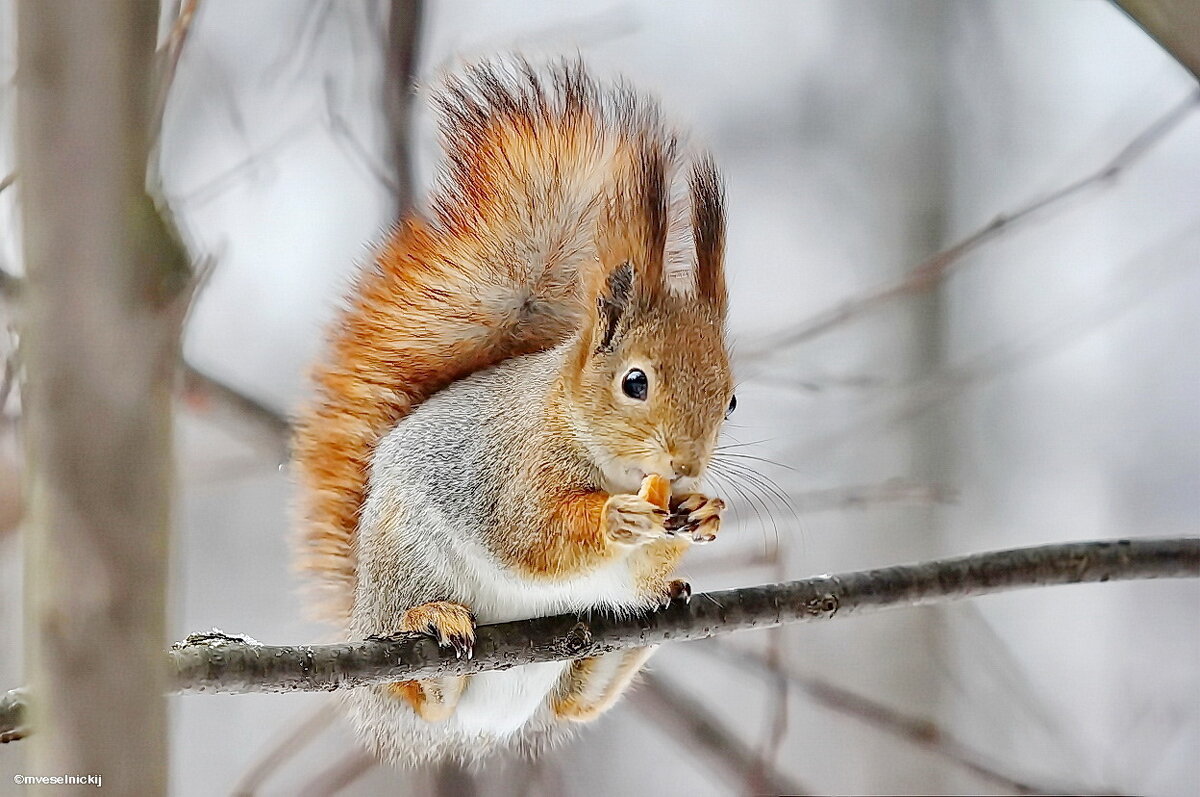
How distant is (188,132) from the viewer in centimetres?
133

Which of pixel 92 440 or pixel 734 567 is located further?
pixel 734 567

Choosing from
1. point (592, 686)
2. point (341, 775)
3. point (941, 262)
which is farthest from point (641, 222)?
point (341, 775)

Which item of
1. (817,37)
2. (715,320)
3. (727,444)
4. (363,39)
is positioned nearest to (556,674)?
(727,444)

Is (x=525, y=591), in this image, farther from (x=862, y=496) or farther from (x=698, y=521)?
(x=862, y=496)

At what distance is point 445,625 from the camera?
78 centimetres

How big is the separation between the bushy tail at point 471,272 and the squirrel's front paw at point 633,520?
19 cm

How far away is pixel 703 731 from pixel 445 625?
1.93 feet

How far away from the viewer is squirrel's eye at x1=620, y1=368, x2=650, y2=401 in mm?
770

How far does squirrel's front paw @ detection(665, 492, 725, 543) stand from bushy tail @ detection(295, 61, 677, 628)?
0.21m

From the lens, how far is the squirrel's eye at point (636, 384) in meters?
0.77

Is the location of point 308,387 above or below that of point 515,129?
below

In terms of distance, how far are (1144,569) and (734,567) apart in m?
0.51

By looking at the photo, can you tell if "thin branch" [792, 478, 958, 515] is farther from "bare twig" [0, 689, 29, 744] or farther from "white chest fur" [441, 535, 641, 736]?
"bare twig" [0, 689, 29, 744]

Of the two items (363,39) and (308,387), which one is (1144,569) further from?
(363,39)
